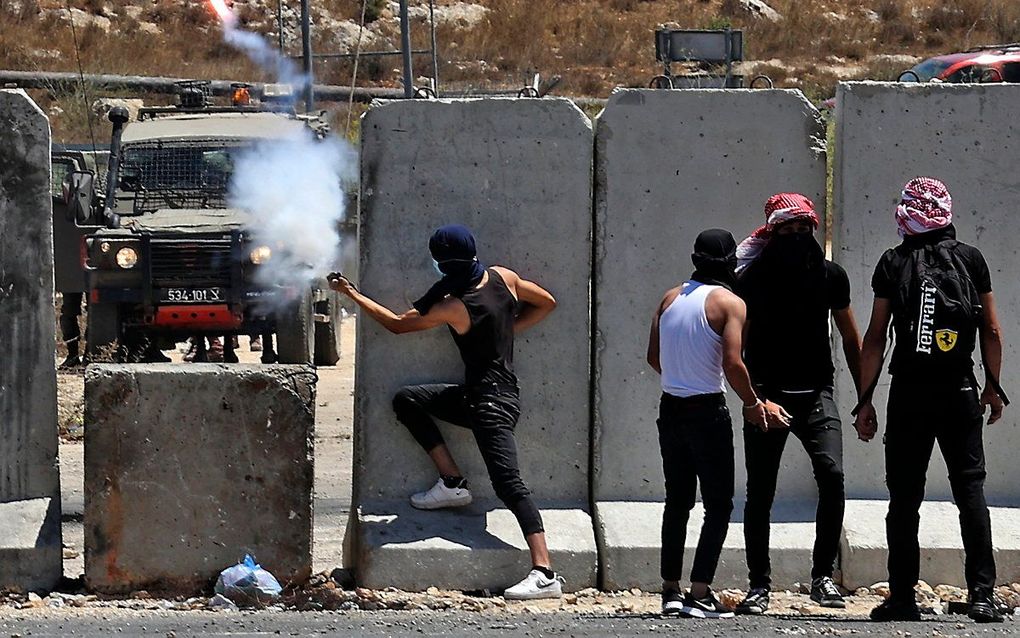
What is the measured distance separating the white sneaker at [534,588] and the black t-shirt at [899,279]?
5.49ft

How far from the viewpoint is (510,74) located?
121 ft

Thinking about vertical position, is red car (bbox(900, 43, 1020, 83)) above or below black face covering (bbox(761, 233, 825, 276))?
above

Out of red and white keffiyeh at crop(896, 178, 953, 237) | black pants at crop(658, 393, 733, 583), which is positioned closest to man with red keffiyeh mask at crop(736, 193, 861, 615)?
black pants at crop(658, 393, 733, 583)

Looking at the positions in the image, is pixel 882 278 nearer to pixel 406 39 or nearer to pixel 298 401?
pixel 298 401

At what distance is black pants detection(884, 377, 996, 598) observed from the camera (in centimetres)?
598

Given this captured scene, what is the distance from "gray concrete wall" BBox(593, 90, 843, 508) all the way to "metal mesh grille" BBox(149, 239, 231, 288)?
22.3 feet

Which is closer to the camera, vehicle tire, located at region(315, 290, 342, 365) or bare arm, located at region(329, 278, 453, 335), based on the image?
bare arm, located at region(329, 278, 453, 335)

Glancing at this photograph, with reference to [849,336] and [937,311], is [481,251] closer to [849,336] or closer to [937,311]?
[849,336]

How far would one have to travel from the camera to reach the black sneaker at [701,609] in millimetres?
6133

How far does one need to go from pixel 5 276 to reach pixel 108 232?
6634mm

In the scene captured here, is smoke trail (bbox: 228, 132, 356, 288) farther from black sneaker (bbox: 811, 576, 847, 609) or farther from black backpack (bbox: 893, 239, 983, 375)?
black backpack (bbox: 893, 239, 983, 375)

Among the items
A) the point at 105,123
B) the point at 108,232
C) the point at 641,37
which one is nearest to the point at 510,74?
the point at 641,37

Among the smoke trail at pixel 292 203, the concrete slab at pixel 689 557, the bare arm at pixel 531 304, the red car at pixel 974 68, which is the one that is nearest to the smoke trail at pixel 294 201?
the smoke trail at pixel 292 203

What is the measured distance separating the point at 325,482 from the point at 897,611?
4560 mm
